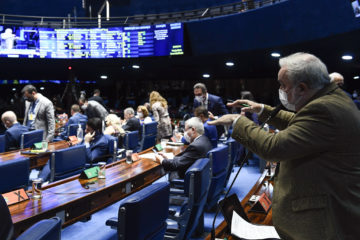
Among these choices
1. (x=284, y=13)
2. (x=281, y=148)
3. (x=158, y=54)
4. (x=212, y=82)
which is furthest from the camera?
(x=212, y=82)

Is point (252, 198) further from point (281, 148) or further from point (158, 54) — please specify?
point (158, 54)

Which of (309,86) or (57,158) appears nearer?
(309,86)

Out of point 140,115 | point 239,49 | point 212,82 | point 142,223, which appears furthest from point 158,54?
point 142,223

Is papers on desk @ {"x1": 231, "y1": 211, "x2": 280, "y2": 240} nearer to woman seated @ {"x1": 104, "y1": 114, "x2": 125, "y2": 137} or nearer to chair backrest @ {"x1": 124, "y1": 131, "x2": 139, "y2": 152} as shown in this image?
chair backrest @ {"x1": 124, "y1": 131, "x2": 139, "y2": 152}

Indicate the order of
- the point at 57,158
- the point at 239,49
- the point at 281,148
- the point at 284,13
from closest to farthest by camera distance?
1. the point at 281,148
2. the point at 57,158
3. the point at 284,13
4. the point at 239,49

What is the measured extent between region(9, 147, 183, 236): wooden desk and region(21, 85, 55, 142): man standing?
7.47ft

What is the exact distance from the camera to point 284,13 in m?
7.06

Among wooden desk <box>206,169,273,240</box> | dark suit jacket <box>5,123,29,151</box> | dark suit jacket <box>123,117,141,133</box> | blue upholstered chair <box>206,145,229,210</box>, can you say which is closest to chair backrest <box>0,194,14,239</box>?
wooden desk <box>206,169,273,240</box>

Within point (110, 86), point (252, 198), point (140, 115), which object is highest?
point (110, 86)

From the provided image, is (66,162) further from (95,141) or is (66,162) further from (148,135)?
(148,135)

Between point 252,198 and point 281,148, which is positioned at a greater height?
point 281,148

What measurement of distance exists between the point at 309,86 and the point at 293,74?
7cm

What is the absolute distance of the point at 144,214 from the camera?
1.45 metres

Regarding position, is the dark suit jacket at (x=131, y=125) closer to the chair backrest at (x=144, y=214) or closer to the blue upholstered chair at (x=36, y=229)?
the chair backrest at (x=144, y=214)
